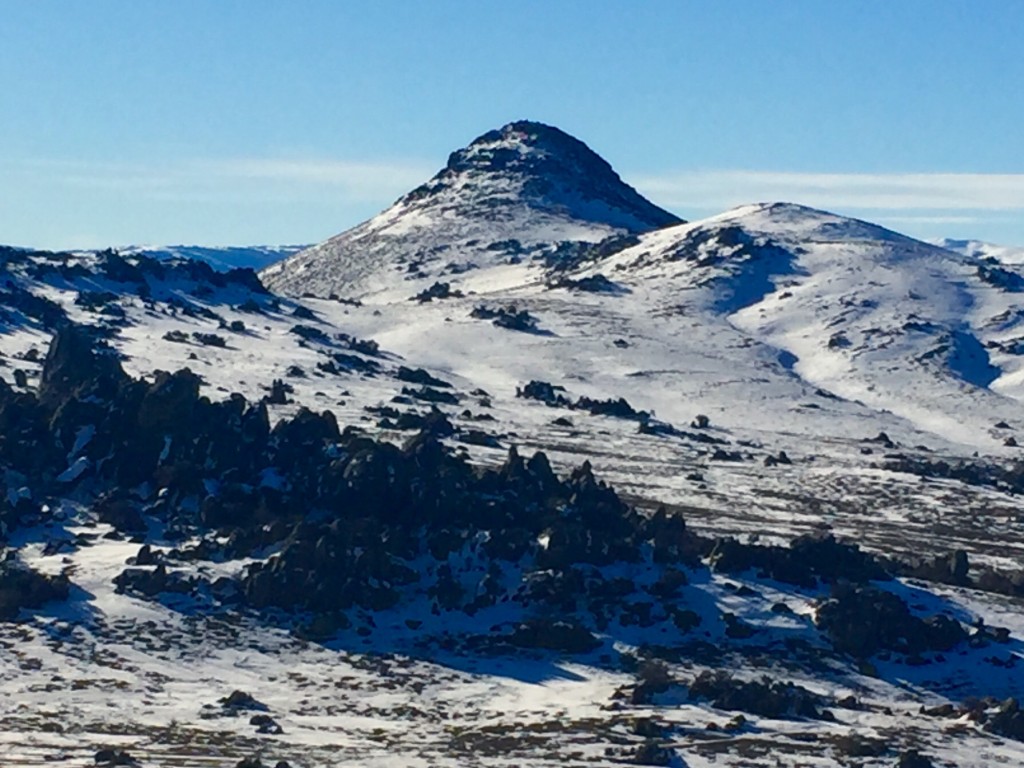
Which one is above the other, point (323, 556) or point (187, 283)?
point (187, 283)

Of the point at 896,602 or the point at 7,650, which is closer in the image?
the point at 7,650

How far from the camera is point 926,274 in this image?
173375 mm

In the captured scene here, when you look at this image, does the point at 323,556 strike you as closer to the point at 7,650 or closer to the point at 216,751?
the point at 7,650

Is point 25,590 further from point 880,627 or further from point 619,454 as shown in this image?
point 619,454

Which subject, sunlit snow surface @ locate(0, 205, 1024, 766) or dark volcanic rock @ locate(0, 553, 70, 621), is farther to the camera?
dark volcanic rock @ locate(0, 553, 70, 621)

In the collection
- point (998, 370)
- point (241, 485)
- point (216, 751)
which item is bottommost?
point (216, 751)

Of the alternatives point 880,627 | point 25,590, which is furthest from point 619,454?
point 25,590

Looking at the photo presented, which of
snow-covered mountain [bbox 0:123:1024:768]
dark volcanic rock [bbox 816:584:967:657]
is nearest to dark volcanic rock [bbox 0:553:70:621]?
snow-covered mountain [bbox 0:123:1024:768]

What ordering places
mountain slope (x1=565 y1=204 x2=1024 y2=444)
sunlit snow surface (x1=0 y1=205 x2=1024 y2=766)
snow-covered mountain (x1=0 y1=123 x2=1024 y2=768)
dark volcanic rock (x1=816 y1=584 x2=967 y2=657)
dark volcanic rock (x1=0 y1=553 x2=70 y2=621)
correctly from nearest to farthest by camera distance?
sunlit snow surface (x1=0 y1=205 x2=1024 y2=766) → snow-covered mountain (x1=0 y1=123 x2=1024 y2=768) → dark volcanic rock (x1=0 y1=553 x2=70 y2=621) → dark volcanic rock (x1=816 y1=584 x2=967 y2=657) → mountain slope (x1=565 y1=204 x2=1024 y2=444)

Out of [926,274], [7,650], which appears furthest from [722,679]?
[926,274]

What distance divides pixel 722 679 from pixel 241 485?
78.8ft

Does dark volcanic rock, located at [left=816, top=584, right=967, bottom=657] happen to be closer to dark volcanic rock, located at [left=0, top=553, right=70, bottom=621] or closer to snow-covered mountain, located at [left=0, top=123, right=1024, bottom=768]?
snow-covered mountain, located at [left=0, top=123, right=1024, bottom=768]

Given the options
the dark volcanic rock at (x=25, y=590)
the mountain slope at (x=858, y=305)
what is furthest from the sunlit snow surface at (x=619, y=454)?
the dark volcanic rock at (x=25, y=590)

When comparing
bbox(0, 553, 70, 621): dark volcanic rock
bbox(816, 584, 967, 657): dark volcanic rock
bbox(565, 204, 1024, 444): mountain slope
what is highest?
bbox(565, 204, 1024, 444): mountain slope
